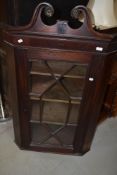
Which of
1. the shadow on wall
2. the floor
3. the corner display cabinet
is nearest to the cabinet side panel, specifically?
the corner display cabinet

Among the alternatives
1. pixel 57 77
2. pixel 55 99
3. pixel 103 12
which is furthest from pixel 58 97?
pixel 103 12

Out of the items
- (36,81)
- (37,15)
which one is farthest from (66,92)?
(37,15)

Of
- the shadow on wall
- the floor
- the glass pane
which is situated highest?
the shadow on wall

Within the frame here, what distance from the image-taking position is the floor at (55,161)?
1438 mm

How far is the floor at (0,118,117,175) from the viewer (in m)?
1.44

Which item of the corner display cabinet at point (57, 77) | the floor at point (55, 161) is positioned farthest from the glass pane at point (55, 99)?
the floor at point (55, 161)

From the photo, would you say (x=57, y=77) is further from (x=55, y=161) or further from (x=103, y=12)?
(x=55, y=161)

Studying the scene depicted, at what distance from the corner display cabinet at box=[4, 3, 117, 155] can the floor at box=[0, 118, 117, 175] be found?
0.06 metres

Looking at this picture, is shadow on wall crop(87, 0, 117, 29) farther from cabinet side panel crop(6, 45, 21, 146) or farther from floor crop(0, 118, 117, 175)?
floor crop(0, 118, 117, 175)

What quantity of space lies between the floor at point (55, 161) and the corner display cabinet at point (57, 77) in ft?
0.20

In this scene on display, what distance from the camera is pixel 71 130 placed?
139 cm

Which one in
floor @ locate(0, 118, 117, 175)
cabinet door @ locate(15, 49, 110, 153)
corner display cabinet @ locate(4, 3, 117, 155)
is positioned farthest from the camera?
floor @ locate(0, 118, 117, 175)

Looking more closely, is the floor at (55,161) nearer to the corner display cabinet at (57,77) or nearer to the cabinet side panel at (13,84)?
the corner display cabinet at (57,77)

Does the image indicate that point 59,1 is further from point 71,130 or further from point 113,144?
point 113,144
